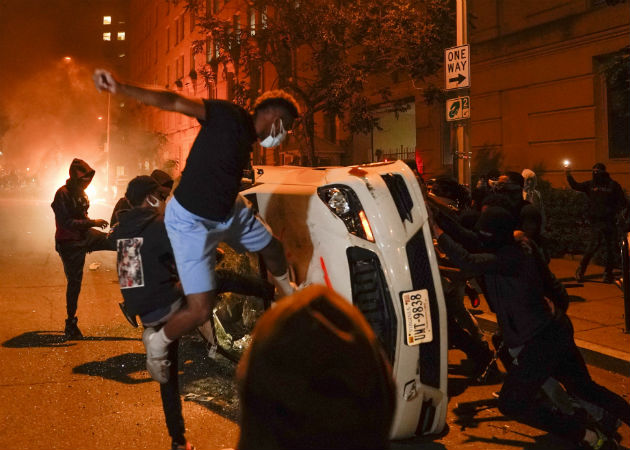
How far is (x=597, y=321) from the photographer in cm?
731

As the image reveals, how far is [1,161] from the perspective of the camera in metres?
105

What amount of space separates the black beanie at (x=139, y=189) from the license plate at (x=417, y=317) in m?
1.82

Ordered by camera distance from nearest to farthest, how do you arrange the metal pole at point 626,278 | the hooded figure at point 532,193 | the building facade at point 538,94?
the metal pole at point 626,278
the hooded figure at point 532,193
the building facade at point 538,94

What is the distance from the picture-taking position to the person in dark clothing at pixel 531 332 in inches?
146

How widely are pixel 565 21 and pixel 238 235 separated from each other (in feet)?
43.2

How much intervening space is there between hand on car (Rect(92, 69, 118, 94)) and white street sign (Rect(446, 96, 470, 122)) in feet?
24.7

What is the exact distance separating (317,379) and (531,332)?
9.31 feet

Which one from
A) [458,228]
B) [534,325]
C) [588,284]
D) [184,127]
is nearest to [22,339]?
[458,228]

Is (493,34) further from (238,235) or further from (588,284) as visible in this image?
(238,235)

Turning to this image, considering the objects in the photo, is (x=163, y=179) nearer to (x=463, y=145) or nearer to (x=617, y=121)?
(x=463, y=145)

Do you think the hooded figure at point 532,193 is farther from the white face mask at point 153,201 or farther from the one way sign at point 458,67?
the white face mask at point 153,201

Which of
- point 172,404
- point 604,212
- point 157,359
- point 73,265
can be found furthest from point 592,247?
point 157,359

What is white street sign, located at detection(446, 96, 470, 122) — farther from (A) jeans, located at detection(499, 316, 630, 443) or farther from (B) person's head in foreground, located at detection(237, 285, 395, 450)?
(B) person's head in foreground, located at detection(237, 285, 395, 450)

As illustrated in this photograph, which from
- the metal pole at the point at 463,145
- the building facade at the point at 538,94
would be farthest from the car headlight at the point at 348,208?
the building facade at the point at 538,94
